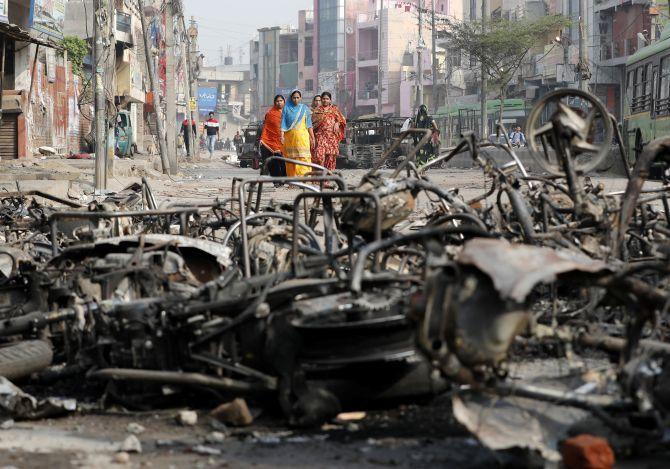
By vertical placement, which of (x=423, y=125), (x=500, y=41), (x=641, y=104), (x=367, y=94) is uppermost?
(x=367, y=94)

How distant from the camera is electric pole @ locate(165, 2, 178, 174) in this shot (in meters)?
29.9

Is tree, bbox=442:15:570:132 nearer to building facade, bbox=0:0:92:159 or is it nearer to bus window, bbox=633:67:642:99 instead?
building facade, bbox=0:0:92:159

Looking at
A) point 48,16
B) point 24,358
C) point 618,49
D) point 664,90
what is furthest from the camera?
point 618,49

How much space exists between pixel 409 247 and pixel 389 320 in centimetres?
138

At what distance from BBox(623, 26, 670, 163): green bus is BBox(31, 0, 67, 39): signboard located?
49.3ft

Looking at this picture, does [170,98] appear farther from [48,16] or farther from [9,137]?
[9,137]

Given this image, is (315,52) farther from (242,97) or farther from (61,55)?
(61,55)

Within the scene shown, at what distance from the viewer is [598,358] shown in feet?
15.0

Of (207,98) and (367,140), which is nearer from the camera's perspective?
(367,140)

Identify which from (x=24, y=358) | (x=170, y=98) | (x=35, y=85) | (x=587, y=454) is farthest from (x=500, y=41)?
(x=587, y=454)

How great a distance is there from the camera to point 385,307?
4047mm

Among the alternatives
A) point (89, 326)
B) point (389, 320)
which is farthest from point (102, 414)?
point (389, 320)

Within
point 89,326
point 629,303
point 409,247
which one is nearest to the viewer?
point 629,303

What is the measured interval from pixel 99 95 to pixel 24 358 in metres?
14.0
